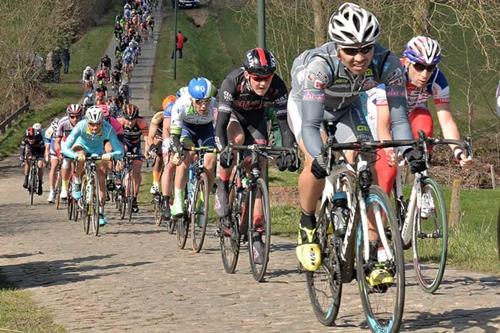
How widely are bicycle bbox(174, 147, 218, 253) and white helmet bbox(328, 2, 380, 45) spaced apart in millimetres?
5392

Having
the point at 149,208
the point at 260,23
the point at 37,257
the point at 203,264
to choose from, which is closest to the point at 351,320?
the point at 203,264

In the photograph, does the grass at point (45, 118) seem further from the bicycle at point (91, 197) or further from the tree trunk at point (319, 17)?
the tree trunk at point (319, 17)

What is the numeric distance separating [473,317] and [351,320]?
0.80m

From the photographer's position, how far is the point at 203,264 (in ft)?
41.4

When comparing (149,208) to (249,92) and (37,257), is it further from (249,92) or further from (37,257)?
(249,92)

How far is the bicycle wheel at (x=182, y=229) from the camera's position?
1432 centimetres

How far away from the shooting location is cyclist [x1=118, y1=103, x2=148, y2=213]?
20734mm

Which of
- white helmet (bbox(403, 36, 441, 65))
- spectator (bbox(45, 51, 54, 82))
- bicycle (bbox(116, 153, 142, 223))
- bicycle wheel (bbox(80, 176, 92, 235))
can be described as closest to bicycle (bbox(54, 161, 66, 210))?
bicycle (bbox(116, 153, 142, 223))

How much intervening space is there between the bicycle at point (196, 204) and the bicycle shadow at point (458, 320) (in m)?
5.18

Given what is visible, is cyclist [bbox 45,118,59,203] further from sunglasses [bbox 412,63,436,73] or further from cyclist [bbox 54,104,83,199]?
sunglasses [bbox 412,63,436,73]

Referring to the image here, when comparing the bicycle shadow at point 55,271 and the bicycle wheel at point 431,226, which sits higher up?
the bicycle wheel at point 431,226

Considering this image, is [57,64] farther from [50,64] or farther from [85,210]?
[85,210]

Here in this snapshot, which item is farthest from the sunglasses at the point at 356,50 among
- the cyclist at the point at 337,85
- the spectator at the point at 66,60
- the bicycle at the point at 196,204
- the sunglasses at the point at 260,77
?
the spectator at the point at 66,60

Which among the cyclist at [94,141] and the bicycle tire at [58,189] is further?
the bicycle tire at [58,189]
